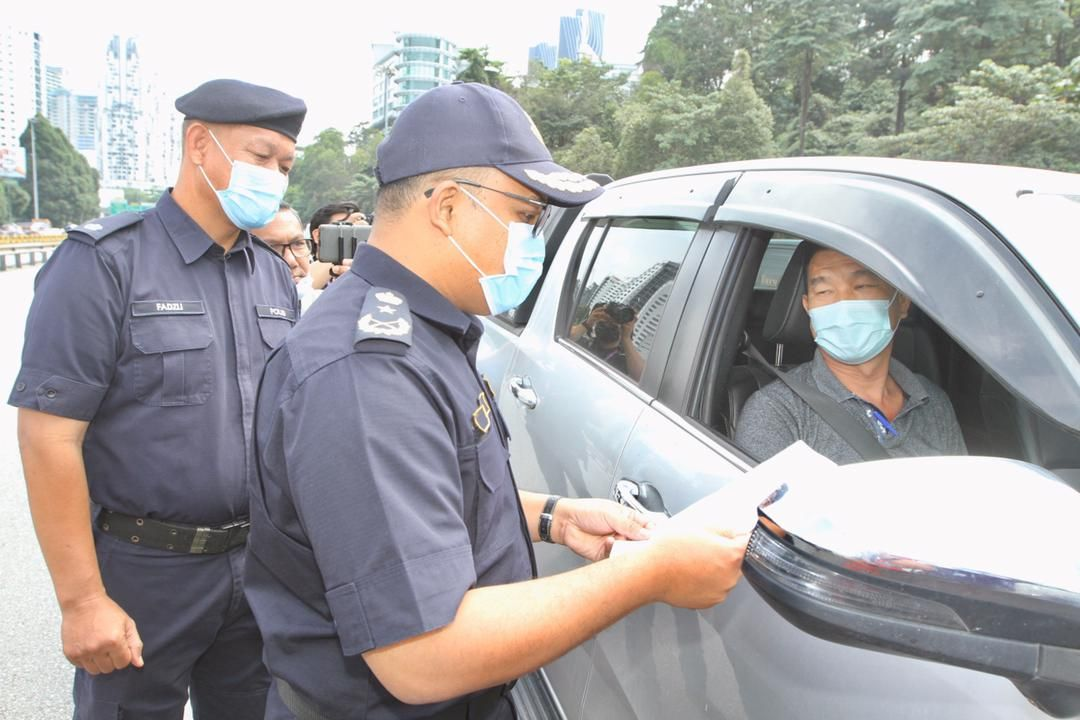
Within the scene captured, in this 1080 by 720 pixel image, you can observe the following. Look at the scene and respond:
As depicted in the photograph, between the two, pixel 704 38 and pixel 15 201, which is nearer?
pixel 704 38

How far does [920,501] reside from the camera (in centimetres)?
78

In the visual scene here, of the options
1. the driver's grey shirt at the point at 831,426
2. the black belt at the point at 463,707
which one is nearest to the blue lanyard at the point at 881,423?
the driver's grey shirt at the point at 831,426

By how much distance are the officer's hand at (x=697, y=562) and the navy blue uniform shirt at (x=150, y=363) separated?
991mm

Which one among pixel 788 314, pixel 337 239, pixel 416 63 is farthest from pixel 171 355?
pixel 416 63

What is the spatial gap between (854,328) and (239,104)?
1.66 metres

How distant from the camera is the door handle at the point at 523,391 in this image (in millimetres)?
2465

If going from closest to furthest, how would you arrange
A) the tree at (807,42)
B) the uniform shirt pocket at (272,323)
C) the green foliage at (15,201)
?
the uniform shirt pocket at (272,323) < the tree at (807,42) < the green foliage at (15,201)

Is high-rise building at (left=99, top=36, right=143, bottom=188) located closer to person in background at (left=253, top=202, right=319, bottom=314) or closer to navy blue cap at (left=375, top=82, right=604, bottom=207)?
person in background at (left=253, top=202, right=319, bottom=314)

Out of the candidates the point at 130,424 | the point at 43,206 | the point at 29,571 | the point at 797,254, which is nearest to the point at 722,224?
the point at 797,254

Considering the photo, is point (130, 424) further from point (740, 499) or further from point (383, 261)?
point (740, 499)

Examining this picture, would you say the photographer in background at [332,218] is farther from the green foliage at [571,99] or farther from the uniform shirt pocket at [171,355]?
the green foliage at [571,99]

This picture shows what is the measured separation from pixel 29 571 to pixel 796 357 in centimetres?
377

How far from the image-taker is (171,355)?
185 cm

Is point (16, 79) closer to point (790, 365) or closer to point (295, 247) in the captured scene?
point (295, 247)
